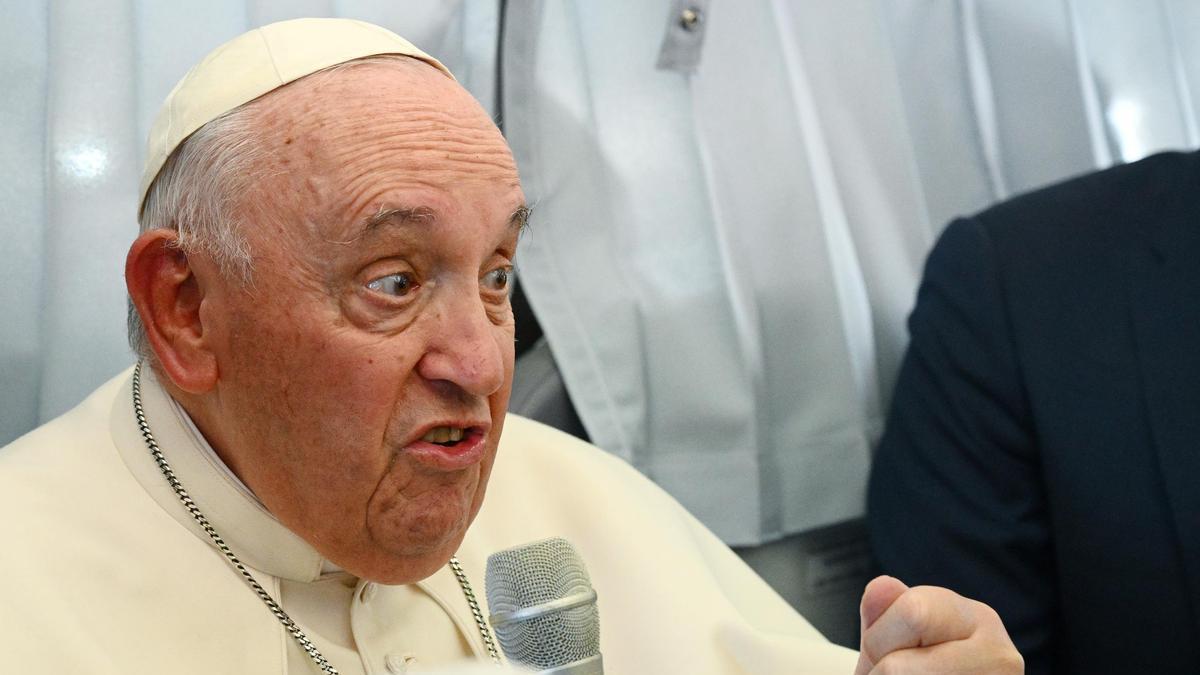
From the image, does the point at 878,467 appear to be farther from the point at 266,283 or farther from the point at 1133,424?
the point at 266,283

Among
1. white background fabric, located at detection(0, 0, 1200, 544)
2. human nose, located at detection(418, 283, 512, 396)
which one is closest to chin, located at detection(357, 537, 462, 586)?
human nose, located at detection(418, 283, 512, 396)

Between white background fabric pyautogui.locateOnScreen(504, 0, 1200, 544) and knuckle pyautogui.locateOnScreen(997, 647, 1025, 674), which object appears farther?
white background fabric pyautogui.locateOnScreen(504, 0, 1200, 544)

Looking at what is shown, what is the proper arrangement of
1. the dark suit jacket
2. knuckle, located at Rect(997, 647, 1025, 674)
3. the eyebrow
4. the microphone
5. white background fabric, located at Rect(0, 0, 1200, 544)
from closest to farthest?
1. the microphone
2. the eyebrow
3. knuckle, located at Rect(997, 647, 1025, 674)
4. white background fabric, located at Rect(0, 0, 1200, 544)
5. the dark suit jacket

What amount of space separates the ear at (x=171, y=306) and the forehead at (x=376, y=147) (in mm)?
177

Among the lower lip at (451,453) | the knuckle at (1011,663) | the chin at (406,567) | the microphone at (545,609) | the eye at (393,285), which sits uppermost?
the eye at (393,285)

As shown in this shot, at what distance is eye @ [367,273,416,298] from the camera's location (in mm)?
1535

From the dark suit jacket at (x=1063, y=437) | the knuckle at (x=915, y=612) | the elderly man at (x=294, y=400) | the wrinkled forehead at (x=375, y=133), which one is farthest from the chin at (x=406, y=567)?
the dark suit jacket at (x=1063, y=437)

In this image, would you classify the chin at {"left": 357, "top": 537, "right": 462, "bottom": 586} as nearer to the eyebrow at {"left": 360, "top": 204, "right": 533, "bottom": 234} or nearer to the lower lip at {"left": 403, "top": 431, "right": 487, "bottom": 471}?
the lower lip at {"left": 403, "top": 431, "right": 487, "bottom": 471}

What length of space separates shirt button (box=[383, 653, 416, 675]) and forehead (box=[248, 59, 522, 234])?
57cm

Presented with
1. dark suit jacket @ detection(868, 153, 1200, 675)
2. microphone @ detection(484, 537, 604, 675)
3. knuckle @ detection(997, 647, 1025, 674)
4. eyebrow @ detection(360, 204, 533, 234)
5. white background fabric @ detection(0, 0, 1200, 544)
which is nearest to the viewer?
microphone @ detection(484, 537, 604, 675)

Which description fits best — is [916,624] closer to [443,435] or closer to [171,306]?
[443,435]

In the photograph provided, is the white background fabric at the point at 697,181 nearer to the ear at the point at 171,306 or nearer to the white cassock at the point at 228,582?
the white cassock at the point at 228,582

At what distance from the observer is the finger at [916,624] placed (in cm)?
153

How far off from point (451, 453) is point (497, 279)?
0.24 meters
